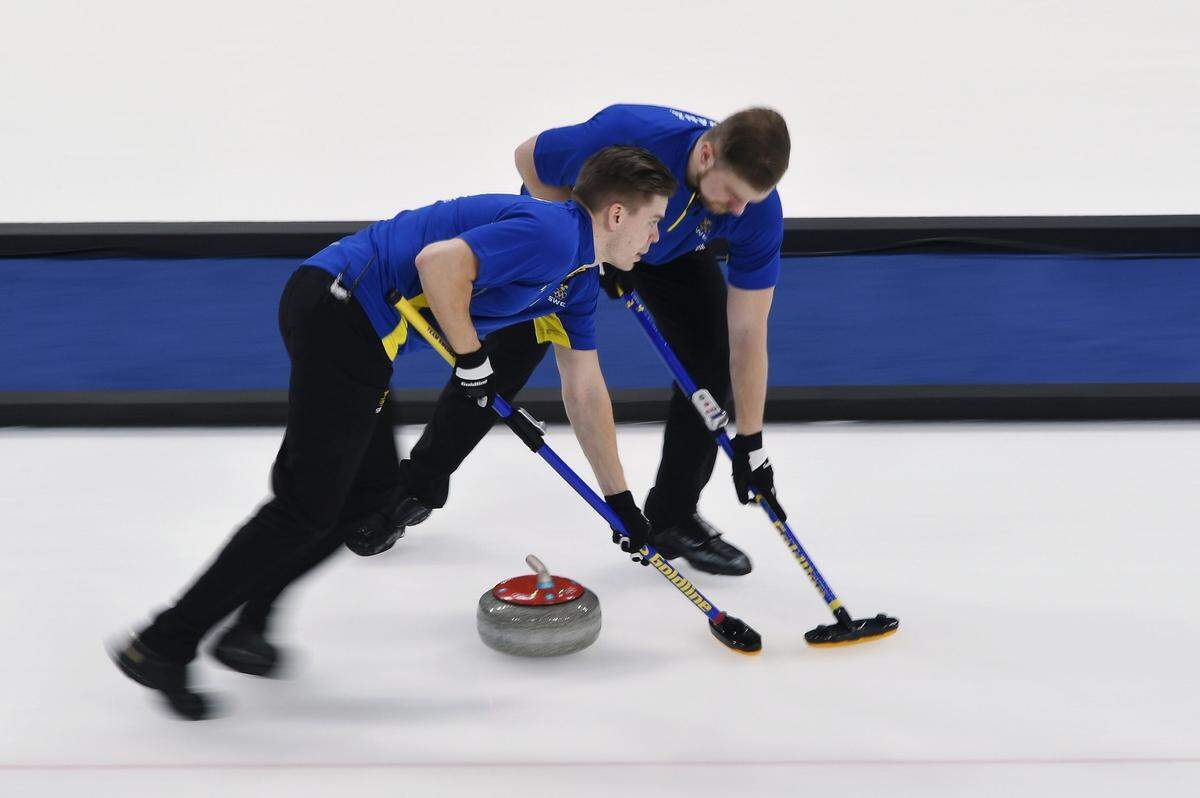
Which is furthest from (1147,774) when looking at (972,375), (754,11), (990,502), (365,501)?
(754,11)

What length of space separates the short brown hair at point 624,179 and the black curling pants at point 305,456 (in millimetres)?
429

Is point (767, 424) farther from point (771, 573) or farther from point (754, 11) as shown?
point (754, 11)

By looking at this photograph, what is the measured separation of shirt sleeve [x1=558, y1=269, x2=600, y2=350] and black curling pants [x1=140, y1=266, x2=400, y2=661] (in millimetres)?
455

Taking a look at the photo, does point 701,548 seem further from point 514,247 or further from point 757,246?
point 514,247

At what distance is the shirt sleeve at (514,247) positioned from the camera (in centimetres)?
202

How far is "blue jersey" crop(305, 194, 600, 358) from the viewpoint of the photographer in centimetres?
203

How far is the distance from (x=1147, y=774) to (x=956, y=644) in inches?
19.2

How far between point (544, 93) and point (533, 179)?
3.99 metres

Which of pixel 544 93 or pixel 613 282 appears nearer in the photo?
pixel 613 282

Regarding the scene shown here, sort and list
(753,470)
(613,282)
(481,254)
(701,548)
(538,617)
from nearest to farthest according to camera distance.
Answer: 1. (481,254)
2. (538,617)
3. (753,470)
4. (613,282)
5. (701,548)

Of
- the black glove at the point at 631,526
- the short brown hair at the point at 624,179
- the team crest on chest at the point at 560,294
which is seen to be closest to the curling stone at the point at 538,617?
the black glove at the point at 631,526

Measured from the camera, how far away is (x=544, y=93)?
6.46 meters

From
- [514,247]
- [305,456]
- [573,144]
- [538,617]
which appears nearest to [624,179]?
[514,247]

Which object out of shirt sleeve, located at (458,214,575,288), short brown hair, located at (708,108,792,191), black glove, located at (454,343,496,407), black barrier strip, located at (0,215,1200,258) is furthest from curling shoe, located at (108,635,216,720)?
black barrier strip, located at (0,215,1200,258)
